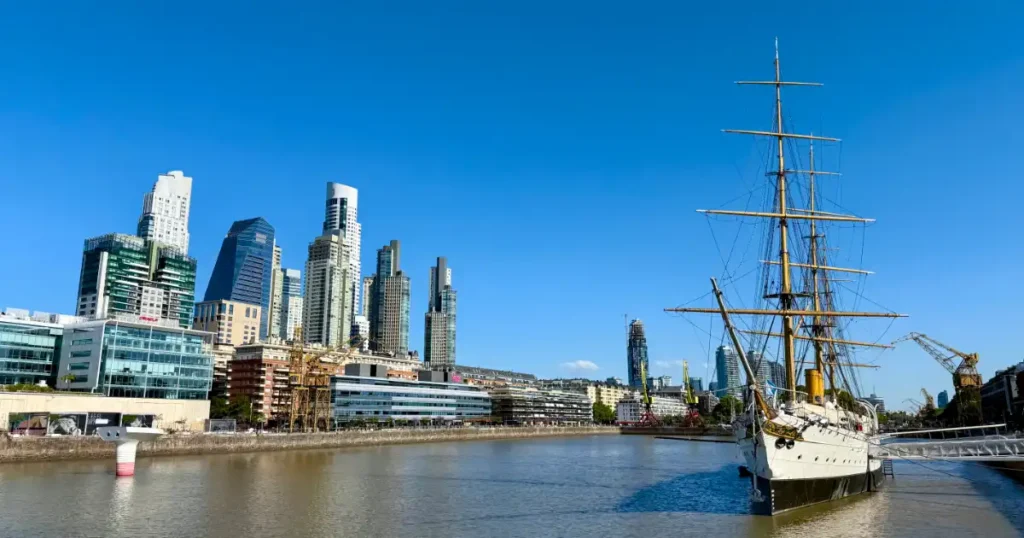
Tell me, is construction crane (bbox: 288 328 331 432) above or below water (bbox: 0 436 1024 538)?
above

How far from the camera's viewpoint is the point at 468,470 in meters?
72.2

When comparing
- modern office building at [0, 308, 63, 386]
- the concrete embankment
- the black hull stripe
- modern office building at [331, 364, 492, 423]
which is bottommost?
the concrete embankment

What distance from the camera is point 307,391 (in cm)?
13162

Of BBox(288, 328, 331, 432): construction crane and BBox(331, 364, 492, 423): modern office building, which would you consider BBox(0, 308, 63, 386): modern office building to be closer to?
BBox(288, 328, 331, 432): construction crane

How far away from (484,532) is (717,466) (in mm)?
52525

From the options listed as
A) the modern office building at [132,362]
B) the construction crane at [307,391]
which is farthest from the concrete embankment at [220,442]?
the modern office building at [132,362]

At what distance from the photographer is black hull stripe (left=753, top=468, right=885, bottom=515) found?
123 feet

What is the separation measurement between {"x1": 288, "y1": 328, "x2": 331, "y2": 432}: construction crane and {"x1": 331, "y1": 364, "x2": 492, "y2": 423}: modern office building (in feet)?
33.7

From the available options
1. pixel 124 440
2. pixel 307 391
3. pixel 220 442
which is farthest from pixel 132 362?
pixel 124 440

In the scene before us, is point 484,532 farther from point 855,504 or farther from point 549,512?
point 855,504

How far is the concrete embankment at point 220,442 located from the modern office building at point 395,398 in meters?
17.9

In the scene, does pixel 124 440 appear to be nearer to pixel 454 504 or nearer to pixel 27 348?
pixel 454 504

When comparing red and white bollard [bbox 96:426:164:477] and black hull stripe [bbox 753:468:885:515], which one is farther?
red and white bollard [bbox 96:426:164:477]

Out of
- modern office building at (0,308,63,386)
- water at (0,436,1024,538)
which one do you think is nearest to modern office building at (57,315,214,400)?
modern office building at (0,308,63,386)
